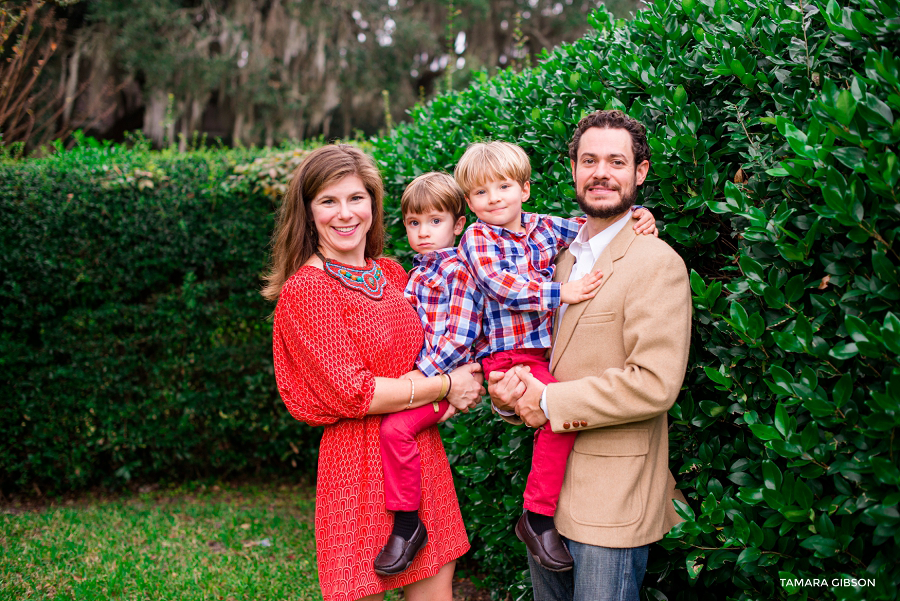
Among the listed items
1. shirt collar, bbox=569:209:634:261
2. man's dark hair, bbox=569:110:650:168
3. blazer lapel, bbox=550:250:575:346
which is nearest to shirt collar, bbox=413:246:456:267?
blazer lapel, bbox=550:250:575:346

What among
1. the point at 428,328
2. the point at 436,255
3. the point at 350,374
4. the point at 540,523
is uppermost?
the point at 436,255

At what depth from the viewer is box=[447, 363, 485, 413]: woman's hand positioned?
8.82ft

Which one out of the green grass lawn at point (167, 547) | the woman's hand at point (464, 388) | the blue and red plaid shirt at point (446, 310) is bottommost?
the green grass lawn at point (167, 547)

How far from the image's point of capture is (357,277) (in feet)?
8.80

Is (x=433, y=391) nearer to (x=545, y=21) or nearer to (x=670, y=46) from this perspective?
(x=670, y=46)

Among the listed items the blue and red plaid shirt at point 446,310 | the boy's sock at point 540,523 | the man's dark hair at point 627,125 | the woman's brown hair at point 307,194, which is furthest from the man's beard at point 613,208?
the boy's sock at point 540,523

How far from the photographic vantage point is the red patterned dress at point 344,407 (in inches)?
97.0

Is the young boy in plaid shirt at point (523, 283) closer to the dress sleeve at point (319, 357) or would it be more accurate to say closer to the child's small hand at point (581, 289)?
the child's small hand at point (581, 289)

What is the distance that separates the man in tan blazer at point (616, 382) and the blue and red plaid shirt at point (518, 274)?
0.19 metres

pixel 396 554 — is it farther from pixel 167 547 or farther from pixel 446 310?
pixel 167 547

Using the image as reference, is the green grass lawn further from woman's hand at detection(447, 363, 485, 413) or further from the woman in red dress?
woman's hand at detection(447, 363, 485, 413)

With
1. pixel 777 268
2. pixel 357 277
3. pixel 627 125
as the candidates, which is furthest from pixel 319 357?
pixel 777 268

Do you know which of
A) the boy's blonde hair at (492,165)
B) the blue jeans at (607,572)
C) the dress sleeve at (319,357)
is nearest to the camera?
the blue jeans at (607,572)

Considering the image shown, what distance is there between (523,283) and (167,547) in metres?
4.00
